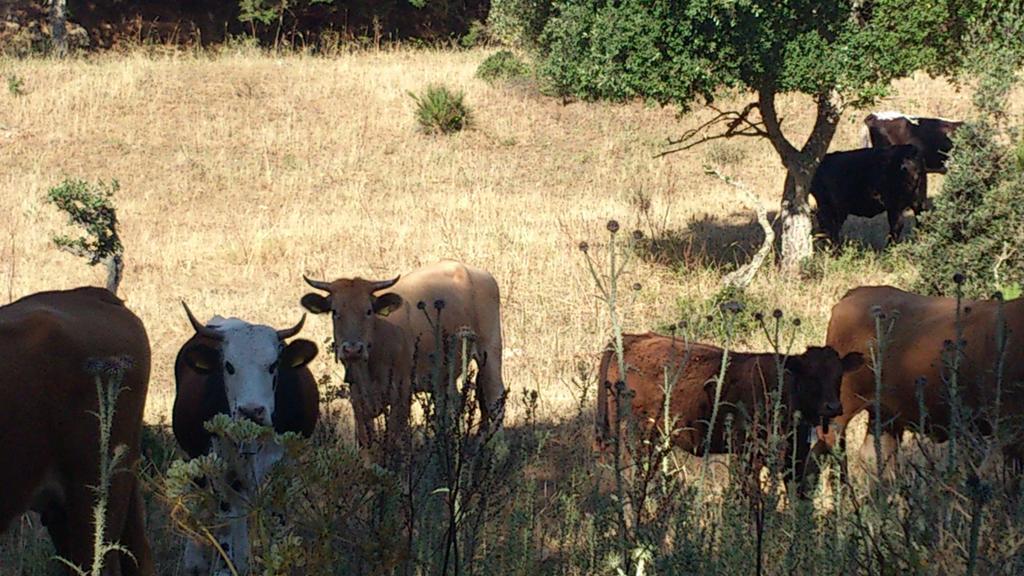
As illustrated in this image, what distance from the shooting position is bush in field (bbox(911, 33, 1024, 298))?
13133 millimetres

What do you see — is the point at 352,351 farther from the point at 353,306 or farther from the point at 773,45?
the point at 773,45

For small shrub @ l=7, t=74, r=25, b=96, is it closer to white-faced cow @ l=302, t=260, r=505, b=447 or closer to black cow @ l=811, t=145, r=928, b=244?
black cow @ l=811, t=145, r=928, b=244

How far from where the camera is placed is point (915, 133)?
22812 mm

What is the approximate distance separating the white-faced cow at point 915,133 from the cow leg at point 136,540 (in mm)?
17960

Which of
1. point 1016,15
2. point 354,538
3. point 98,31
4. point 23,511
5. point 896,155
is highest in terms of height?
point 98,31

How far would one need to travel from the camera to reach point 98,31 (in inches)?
1400

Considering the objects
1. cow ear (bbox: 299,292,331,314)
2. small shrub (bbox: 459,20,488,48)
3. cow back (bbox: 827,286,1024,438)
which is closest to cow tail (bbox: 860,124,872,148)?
small shrub (bbox: 459,20,488,48)

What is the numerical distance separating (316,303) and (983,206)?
748 centimetres

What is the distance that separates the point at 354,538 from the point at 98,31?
34.7 m

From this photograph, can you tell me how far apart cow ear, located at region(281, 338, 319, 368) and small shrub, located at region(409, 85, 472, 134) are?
58.0 ft

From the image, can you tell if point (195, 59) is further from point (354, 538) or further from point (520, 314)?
point (354, 538)

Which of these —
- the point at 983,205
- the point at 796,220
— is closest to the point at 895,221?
the point at 796,220

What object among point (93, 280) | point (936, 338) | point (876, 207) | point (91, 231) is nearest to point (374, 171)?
point (93, 280)

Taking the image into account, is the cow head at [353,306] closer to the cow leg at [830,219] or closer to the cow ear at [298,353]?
the cow ear at [298,353]
